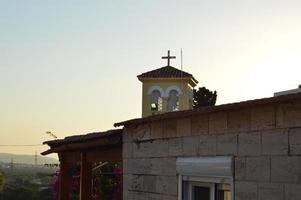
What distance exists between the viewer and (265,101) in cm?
489

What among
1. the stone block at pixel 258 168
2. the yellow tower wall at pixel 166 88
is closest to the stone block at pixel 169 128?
the stone block at pixel 258 168

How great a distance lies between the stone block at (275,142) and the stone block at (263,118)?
63mm

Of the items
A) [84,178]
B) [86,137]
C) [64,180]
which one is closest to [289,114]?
[86,137]

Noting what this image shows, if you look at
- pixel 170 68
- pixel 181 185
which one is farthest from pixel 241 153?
pixel 170 68

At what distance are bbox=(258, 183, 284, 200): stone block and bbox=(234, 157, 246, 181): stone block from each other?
0.81 ft

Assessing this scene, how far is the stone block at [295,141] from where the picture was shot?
4.65m

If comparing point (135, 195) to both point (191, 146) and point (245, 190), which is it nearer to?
point (191, 146)

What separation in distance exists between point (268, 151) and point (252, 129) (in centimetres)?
29

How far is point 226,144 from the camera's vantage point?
5.52 metres

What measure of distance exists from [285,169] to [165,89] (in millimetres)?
30507

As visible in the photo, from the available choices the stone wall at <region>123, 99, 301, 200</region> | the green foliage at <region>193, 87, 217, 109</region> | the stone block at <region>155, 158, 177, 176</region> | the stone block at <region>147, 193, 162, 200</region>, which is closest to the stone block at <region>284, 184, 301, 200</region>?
the stone wall at <region>123, 99, 301, 200</region>

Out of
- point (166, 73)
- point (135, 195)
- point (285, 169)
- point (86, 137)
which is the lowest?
point (135, 195)

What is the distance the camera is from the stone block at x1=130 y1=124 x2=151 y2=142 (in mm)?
7273

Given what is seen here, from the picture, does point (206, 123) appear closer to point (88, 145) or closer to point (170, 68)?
point (88, 145)
